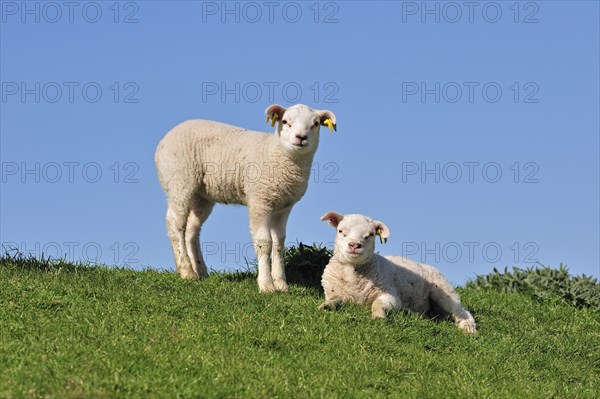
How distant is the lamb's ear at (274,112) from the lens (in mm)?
12680

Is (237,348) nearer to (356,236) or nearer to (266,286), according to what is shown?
(356,236)

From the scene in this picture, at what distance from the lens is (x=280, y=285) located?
1294cm

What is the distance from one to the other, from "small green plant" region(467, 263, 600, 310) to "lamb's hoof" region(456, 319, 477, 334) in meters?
4.85

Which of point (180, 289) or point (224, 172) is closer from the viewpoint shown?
point (180, 289)

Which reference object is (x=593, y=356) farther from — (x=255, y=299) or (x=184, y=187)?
(x=184, y=187)

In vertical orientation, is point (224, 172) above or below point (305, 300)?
above

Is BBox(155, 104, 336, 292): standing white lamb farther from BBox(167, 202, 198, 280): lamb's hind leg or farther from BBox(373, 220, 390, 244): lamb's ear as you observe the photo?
BBox(373, 220, 390, 244): lamb's ear

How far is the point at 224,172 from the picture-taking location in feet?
43.7

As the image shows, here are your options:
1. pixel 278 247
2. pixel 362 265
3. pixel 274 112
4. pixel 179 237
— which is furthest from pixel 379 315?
pixel 179 237

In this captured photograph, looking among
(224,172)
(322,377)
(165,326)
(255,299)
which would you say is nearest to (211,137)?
(224,172)

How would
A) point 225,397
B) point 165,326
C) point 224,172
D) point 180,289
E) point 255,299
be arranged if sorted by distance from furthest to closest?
point 224,172 → point 180,289 → point 255,299 → point 165,326 → point 225,397

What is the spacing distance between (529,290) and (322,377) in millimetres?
Result: 9351

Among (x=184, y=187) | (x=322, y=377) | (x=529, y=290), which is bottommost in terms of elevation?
(x=529, y=290)

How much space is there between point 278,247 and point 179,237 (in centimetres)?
176
